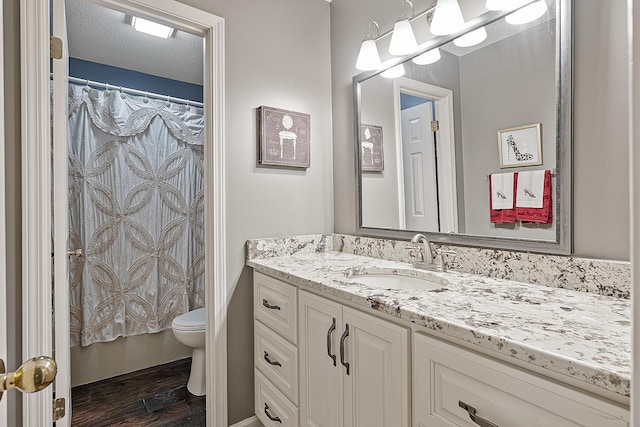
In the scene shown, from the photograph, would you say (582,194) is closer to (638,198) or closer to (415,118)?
(415,118)

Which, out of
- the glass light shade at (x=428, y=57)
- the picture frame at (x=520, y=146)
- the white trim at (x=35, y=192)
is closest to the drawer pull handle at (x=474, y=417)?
the picture frame at (x=520, y=146)

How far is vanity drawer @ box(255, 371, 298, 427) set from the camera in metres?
1.44

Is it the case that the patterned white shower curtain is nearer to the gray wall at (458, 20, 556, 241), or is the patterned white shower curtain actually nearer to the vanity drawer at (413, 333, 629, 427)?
the gray wall at (458, 20, 556, 241)

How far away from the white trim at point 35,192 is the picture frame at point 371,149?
56.1 inches

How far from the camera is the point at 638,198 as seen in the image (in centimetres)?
36

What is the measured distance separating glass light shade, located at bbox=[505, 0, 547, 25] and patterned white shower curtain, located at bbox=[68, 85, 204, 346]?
2.29 meters

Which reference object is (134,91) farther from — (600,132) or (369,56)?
(600,132)

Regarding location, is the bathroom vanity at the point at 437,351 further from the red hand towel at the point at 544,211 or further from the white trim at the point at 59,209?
the white trim at the point at 59,209

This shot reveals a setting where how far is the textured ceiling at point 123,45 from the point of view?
2021mm

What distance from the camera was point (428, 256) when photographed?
1483mm

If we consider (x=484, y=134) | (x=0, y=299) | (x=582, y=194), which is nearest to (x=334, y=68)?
(x=484, y=134)

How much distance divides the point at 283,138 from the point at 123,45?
1438 millimetres

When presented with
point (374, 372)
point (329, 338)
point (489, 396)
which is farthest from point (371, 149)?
point (489, 396)

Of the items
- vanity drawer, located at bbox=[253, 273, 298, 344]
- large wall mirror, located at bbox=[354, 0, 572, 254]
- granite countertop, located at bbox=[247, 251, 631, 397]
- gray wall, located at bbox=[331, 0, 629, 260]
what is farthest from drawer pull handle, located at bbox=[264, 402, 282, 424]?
gray wall, located at bbox=[331, 0, 629, 260]
